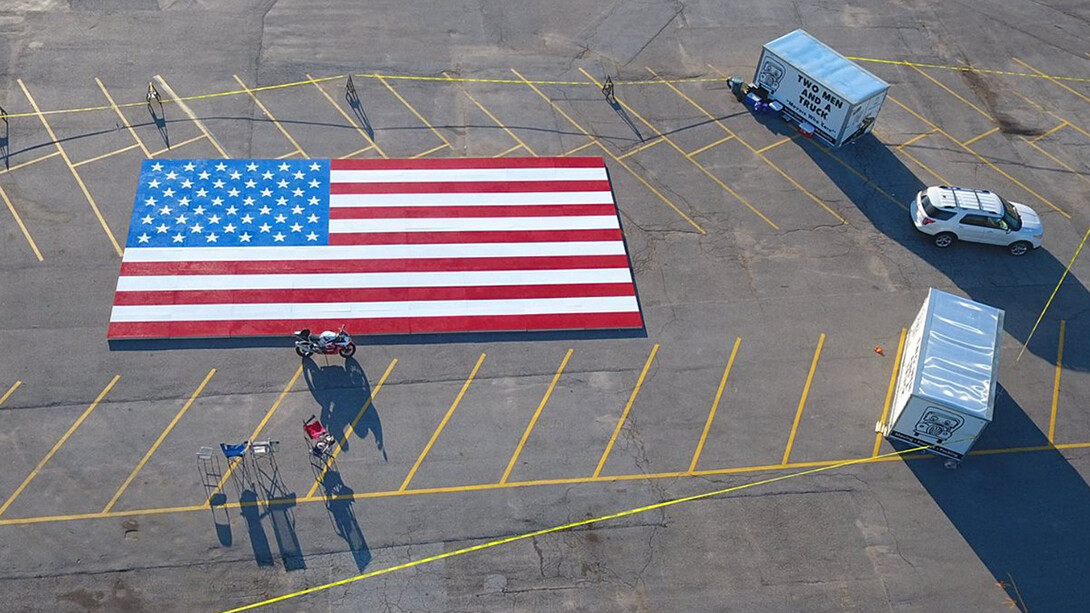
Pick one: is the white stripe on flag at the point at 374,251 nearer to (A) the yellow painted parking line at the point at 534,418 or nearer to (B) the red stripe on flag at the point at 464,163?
Result: (B) the red stripe on flag at the point at 464,163

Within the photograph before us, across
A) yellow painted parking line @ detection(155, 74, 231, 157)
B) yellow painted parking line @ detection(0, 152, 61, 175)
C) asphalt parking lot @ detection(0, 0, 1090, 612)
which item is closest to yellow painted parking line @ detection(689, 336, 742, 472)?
asphalt parking lot @ detection(0, 0, 1090, 612)

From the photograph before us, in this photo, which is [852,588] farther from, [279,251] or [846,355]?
[279,251]

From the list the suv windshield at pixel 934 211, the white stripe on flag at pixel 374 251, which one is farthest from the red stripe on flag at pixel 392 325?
the suv windshield at pixel 934 211

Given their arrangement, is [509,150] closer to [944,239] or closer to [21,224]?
[944,239]

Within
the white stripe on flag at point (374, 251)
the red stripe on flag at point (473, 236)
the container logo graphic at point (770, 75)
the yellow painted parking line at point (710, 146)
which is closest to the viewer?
the white stripe on flag at point (374, 251)

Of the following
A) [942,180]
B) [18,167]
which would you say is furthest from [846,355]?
[18,167]

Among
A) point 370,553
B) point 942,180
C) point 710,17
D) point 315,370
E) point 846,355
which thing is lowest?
point 370,553
